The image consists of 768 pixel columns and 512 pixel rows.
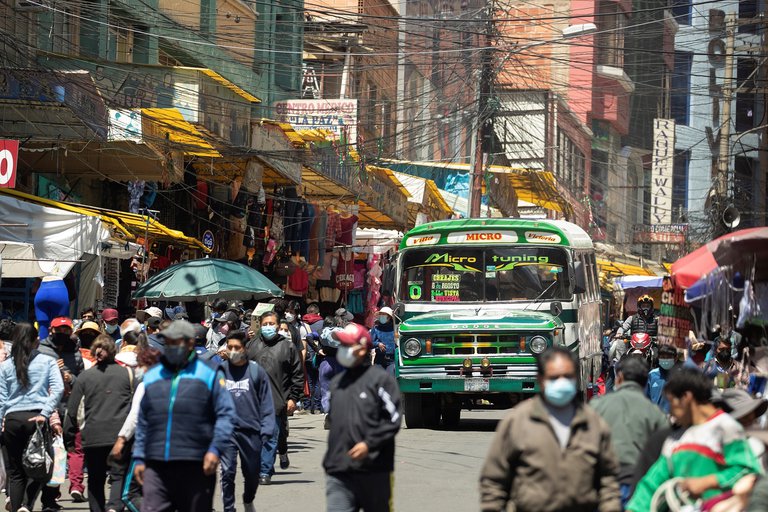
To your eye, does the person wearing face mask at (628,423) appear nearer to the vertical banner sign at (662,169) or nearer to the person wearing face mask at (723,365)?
the person wearing face mask at (723,365)

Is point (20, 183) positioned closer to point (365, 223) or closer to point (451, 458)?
point (451, 458)

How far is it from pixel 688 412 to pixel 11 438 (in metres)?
6.52

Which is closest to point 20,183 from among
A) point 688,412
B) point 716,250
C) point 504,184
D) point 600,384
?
point 600,384

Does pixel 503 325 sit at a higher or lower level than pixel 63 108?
lower

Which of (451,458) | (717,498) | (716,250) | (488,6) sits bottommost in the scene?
(451,458)

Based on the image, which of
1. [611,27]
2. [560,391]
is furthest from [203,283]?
[611,27]

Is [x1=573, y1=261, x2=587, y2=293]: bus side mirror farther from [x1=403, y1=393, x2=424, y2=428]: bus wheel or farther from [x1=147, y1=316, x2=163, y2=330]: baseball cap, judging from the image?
[x1=147, y1=316, x2=163, y2=330]: baseball cap

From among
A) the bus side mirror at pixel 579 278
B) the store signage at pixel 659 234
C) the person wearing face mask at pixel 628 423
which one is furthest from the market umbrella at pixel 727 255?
the store signage at pixel 659 234

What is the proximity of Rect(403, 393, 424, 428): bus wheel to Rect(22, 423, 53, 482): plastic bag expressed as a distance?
9.27 m

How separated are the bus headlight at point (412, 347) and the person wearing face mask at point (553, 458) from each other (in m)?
12.5

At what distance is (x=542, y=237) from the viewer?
19.9m

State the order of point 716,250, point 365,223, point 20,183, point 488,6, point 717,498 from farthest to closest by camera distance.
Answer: point 365,223 → point 488,6 → point 20,183 → point 716,250 → point 717,498

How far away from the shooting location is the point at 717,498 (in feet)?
21.5

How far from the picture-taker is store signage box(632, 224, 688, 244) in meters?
80.5
